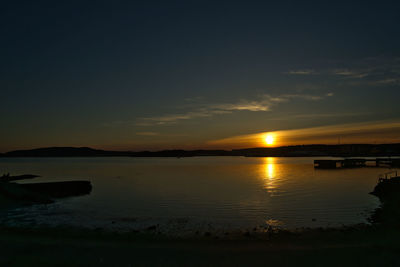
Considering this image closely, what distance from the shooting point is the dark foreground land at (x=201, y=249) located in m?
12.4

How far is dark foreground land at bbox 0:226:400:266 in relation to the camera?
12438 mm

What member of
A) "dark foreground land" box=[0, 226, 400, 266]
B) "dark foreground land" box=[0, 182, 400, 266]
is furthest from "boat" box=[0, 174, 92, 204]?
"dark foreground land" box=[0, 226, 400, 266]

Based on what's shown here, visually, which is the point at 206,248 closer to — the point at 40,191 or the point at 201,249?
the point at 201,249

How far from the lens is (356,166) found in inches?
4956

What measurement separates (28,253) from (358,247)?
15.5 m

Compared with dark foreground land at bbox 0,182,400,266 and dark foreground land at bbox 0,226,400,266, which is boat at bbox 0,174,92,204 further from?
dark foreground land at bbox 0,226,400,266

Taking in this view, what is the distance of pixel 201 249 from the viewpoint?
49.8 ft

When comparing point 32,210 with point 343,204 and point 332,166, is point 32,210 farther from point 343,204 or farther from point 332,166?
point 332,166

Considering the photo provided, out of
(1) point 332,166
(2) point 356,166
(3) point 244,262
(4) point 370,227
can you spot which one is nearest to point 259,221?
(4) point 370,227

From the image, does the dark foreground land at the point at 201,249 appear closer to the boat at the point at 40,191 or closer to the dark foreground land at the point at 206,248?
the dark foreground land at the point at 206,248

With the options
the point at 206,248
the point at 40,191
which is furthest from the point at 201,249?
the point at 40,191

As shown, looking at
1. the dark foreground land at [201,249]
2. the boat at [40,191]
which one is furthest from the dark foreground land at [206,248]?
the boat at [40,191]

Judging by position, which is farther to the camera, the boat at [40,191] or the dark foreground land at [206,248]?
the boat at [40,191]

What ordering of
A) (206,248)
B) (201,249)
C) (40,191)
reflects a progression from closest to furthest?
(201,249) → (206,248) → (40,191)
